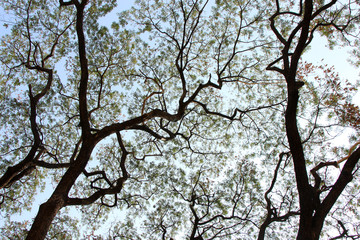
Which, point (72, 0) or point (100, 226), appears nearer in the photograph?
point (72, 0)

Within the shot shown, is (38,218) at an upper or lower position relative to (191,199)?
lower

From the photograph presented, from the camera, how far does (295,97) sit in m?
5.31

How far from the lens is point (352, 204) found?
27.8ft

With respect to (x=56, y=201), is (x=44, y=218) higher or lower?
lower

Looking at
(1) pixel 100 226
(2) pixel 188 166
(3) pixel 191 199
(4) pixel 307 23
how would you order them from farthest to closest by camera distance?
1. (2) pixel 188 166
2. (1) pixel 100 226
3. (3) pixel 191 199
4. (4) pixel 307 23

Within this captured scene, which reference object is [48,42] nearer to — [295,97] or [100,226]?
[100,226]

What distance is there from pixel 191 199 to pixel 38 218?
5646mm

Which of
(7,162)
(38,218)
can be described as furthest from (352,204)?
(7,162)

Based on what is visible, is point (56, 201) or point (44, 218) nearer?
point (44, 218)

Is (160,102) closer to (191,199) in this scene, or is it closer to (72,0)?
(191,199)

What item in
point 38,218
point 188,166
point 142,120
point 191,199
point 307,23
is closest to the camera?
point 38,218

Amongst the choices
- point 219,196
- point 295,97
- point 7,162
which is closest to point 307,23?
point 295,97

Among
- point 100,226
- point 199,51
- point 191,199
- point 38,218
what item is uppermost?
point 199,51

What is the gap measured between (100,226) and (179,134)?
17.1ft
